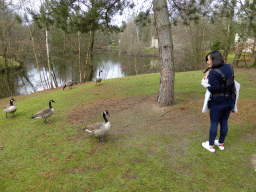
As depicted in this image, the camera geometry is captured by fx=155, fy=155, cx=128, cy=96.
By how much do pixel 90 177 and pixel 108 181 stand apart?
15.0 inches

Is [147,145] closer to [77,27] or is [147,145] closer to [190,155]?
[190,155]

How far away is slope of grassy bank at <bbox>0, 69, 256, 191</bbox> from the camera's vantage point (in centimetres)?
281

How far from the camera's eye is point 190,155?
3.46m

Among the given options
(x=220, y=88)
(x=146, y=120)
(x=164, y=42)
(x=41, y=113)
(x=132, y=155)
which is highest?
(x=164, y=42)

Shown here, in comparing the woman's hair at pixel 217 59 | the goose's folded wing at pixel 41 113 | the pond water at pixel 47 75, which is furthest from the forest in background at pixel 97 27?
the woman's hair at pixel 217 59

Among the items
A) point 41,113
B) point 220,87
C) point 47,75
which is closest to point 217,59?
point 220,87

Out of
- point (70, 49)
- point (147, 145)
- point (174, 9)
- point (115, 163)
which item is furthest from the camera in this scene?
point (70, 49)

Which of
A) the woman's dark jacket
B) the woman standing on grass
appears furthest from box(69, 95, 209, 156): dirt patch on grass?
the woman's dark jacket

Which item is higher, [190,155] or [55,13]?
[55,13]

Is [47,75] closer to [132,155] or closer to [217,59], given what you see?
Result: [132,155]

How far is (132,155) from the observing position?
360cm

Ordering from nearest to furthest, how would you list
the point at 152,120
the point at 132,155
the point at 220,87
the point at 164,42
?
the point at 220,87
the point at 132,155
the point at 152,120
the point at 164,42

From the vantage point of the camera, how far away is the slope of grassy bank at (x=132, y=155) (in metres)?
2.81

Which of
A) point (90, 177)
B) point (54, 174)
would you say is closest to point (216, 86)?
point (90, 177)
